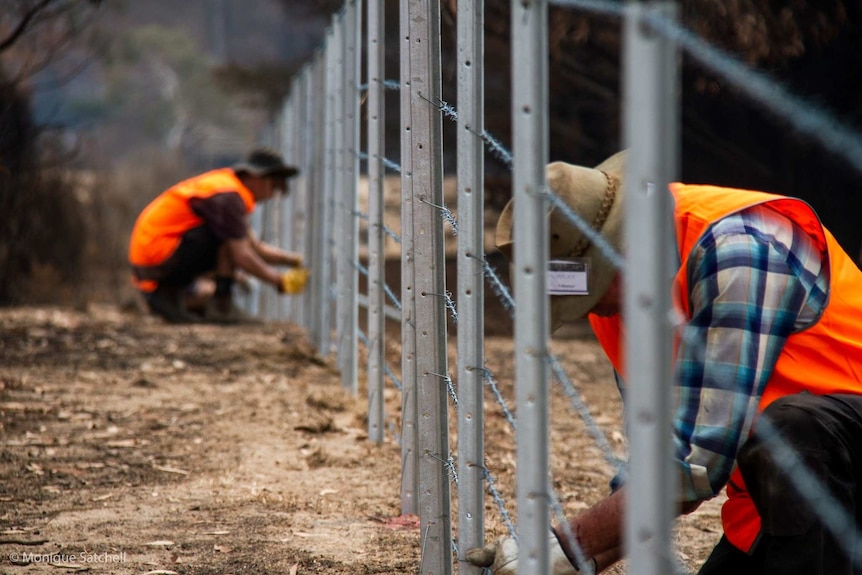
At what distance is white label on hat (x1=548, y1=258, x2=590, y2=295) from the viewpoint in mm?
1927

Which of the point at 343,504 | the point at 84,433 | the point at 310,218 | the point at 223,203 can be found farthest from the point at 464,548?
the point at 223,203

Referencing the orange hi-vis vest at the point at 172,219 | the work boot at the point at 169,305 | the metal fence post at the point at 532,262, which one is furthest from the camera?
the work boot at the point at 169,305

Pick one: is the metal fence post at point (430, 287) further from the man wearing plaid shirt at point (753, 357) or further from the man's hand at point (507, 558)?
the man wearing plaid shirt at point (753, 357)

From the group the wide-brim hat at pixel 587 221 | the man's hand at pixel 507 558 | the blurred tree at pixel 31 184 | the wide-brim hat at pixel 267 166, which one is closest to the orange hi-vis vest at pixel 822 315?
the wide-brim hat at pixel 587 221

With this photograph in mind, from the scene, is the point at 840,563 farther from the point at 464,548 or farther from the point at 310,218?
the point at 310,218

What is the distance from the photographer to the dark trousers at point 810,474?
1.95 m

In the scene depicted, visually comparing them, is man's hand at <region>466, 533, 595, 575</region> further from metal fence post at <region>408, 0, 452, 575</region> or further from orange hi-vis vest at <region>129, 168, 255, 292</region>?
orange hi-vis vest at <region>129, 168, 255, 292</region>

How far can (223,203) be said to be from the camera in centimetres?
777

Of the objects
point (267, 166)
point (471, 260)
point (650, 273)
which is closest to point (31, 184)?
point (267, 166)

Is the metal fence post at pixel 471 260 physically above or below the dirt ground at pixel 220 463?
above

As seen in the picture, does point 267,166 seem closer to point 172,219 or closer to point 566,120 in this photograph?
point 172,219

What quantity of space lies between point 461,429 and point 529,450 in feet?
1.73

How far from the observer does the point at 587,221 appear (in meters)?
1.97

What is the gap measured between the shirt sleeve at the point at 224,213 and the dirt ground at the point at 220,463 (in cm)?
132
